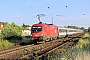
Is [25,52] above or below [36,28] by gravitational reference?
below

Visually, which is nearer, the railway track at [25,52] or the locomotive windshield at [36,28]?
the railway track at [25,52]

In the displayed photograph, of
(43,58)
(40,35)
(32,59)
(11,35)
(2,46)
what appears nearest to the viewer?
(32,59)

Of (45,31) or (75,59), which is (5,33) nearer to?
(45,31)

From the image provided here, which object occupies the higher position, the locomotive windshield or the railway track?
the locomotive windshield

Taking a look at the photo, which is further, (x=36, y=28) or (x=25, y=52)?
(x=36, y=28)

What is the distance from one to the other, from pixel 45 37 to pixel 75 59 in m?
15.9

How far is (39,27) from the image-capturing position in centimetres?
2661

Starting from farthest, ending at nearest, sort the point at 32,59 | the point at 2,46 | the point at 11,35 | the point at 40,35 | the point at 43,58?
the point at 11,35
the point at 40,35
the point at 2,46
the point at 43,58
the point at 32,59

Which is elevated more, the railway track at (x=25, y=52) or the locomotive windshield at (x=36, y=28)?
the locomotive windshield at (x=36, y=28)

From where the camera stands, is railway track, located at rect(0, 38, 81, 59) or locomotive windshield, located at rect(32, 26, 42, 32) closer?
railway track, located at rect(0, 38, 81, 59)

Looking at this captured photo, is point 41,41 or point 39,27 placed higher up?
point 39,27

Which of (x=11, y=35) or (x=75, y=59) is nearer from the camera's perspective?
(x=75, y=59)

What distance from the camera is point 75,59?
11.2m

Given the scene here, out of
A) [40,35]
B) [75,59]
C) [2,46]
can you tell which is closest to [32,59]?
[75,59]
